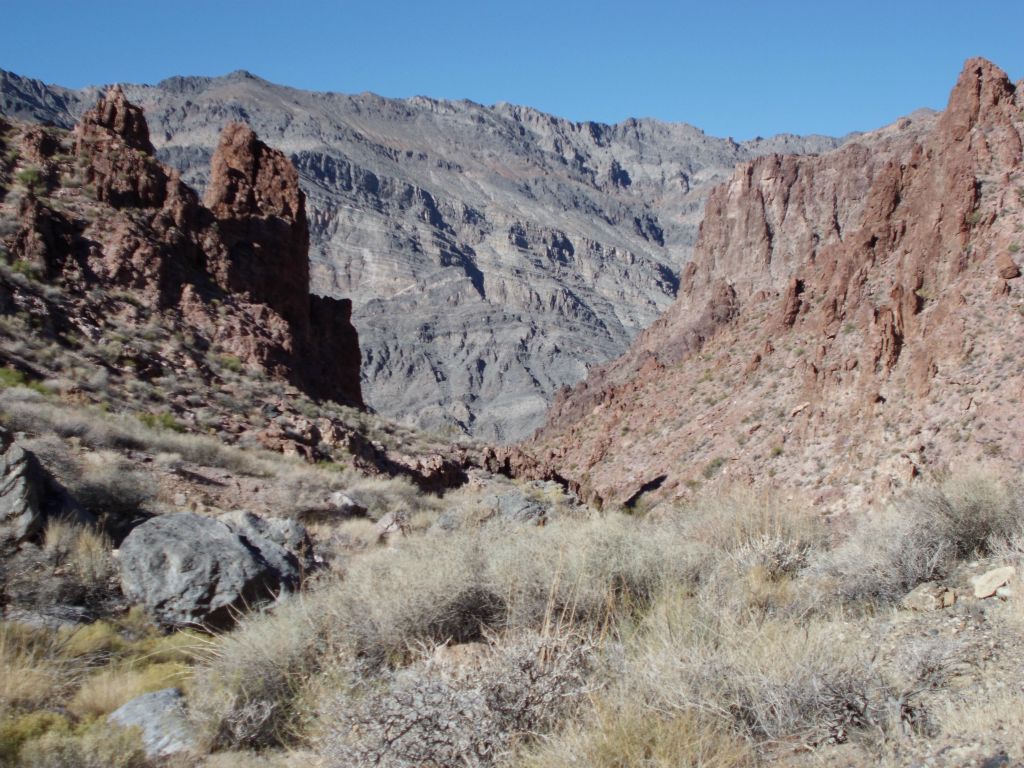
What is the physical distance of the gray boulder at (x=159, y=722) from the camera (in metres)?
3.62

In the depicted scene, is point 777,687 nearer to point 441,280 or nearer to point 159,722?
point 159,722

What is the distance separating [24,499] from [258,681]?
278 cm

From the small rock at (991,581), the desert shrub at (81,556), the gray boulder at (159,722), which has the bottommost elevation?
the small rock at (991,581)

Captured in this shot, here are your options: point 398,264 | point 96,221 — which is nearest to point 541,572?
point 96,221

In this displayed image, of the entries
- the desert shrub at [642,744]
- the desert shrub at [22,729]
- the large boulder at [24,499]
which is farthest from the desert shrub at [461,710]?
the large boulder at [24,499]

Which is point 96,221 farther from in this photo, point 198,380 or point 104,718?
point 104,718

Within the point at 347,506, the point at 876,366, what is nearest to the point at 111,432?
the point at 347,506

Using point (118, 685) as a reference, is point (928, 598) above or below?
below

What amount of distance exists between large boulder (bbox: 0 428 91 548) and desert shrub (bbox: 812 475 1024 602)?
6213 mm

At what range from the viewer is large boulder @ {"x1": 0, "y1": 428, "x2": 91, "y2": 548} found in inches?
209

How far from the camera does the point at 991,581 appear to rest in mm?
5082

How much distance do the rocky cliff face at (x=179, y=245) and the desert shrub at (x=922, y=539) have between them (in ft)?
44.9

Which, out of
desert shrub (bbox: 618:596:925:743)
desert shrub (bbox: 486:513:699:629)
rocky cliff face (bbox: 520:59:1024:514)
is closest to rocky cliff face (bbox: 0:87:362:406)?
rocky cliff face (bbox: 520:59:1024:514)

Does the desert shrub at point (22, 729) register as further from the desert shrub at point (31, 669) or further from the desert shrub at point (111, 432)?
the desert shrub at point (111, 432)
